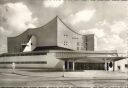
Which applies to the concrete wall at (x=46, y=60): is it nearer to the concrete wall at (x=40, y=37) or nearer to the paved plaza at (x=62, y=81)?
the concrete wall at (x=40, y=37)

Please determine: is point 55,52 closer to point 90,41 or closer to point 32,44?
point 32,44

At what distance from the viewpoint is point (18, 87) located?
24.9 feet

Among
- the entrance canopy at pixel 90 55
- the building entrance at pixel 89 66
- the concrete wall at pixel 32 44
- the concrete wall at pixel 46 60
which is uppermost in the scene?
the concrete wall at pixel 32 44

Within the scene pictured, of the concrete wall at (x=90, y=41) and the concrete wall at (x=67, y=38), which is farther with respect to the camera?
the concrete wall at (x=90, y=41)

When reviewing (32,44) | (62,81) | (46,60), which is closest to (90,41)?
(32,44)

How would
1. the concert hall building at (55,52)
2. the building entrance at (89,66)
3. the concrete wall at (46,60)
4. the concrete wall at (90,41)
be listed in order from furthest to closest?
1. the concrete wall at (90,41)
2. the building entrance at (89,66)
3. the concrete wall at (46,60)
4. the concert hall building at (55,52)

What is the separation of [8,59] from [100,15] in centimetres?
794

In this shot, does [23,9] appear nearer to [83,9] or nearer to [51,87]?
[83,9]

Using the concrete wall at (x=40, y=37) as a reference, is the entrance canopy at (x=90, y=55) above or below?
below

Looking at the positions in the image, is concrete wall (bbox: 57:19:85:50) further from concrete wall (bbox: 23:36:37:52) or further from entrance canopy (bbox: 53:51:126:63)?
entrance canopy (bbox: 53:51:126:63)

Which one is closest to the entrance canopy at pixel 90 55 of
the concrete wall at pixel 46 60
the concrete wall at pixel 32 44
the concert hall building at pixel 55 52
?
the concert hall building at pixel 55 52

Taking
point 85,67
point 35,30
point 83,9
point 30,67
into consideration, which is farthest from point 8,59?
point 83,9

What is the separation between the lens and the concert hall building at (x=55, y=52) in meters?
15.7

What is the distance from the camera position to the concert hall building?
1571 centimetres
